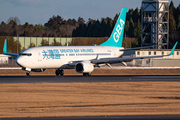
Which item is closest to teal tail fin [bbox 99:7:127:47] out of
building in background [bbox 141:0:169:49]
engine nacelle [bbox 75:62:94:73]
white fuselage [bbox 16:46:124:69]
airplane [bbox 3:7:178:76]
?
airplane [bbox 3:7:178:76]

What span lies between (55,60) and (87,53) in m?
5.73

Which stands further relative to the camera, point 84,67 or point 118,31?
point 118,31

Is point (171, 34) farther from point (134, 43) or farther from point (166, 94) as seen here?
point (166, 94)

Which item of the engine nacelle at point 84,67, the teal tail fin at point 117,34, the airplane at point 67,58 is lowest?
the engine nacelle at point 84,67

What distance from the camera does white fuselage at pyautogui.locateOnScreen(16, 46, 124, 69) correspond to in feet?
140

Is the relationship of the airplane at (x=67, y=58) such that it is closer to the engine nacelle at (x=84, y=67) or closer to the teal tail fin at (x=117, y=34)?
the engine nacelle at (x=84, y=67)

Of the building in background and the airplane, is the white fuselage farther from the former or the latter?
the building in background

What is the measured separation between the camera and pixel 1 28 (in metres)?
156

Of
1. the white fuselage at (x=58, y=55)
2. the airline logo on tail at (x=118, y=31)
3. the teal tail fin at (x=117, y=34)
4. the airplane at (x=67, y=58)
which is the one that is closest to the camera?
the white fuselage at (x=58, y=55)

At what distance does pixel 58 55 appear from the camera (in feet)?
148

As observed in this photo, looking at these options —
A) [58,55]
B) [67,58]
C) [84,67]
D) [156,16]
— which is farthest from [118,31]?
[156,16]

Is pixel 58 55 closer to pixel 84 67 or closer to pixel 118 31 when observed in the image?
pixel 84 67

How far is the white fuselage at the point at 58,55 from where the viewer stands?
42750 millimetres

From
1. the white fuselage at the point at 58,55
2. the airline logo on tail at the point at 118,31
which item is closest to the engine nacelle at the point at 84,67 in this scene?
the white fuselage at the point at 58,55
